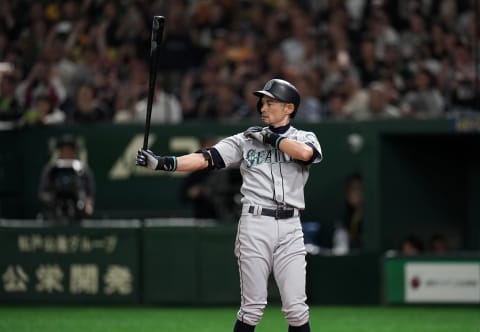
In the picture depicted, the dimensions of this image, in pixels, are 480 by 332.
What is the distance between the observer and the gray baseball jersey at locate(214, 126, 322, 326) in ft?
22.4

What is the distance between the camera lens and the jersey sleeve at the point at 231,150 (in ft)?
23.0

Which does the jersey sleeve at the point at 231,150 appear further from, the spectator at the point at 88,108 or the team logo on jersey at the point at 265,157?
the spectator at the point at 88,108

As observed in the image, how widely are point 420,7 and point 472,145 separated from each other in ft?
6.74

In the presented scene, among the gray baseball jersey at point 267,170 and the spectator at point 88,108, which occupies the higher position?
the spectator at point 88,108

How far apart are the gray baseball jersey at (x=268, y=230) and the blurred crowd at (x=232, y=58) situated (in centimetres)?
633

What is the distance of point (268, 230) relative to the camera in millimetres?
6863

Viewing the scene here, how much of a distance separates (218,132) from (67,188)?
2.17 meters

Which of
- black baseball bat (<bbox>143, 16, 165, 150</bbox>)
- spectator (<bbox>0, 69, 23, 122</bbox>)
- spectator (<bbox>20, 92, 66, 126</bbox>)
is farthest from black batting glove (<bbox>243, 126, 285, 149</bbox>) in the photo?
spectator (<bbox>0, 69, 23, 122</bbox>)

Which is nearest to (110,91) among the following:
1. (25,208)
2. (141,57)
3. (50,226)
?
(141,57)

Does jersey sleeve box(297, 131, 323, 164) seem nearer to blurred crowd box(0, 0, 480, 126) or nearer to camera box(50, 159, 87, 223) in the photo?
camera box(50, 159, 87, 223)

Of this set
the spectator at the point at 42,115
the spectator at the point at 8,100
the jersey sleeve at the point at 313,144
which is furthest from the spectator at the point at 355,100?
the jersey sleeve at the point at 313,144

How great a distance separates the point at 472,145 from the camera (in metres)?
13.5

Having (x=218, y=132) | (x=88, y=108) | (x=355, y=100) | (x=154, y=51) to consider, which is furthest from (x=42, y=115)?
(x=154, y=51)

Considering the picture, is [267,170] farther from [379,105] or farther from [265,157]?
[379,105]
